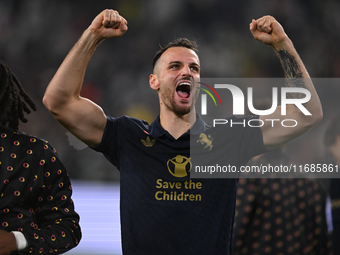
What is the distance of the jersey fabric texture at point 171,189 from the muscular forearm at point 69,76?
0.28m

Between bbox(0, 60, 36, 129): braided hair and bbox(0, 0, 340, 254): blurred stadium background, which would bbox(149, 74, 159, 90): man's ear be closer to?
bbox(0, 60, 36, 129): braided hair

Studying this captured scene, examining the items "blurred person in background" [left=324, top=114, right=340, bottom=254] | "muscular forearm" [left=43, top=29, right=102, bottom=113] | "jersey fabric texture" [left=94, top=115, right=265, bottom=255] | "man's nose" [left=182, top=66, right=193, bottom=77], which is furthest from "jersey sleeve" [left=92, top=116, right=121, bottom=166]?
"blurred person in background" [left=324, top=114, right=340, bottom=254]

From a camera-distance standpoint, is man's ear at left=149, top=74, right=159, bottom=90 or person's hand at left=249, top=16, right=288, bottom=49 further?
man's ear at left=149, top=74, right=159, bottom=90

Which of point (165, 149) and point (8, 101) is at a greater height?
point (8, 101)

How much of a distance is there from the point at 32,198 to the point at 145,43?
16.5 ft

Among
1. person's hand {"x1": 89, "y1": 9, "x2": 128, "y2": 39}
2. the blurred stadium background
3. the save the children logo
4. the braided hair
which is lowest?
the save the children logo

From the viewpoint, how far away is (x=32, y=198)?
147 cm

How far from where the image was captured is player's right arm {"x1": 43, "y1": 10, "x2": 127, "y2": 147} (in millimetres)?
1684

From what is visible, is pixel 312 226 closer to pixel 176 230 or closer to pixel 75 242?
pixel 176 230

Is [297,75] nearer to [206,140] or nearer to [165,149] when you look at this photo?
[206,140]

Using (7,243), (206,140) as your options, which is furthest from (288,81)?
(7,243)

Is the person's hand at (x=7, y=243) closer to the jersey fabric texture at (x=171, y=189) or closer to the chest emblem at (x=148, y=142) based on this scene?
the jersey fabric texture at (x=171, y=189)

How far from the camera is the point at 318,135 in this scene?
18.9 ft

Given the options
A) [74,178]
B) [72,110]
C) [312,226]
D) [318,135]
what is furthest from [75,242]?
[318,135]
